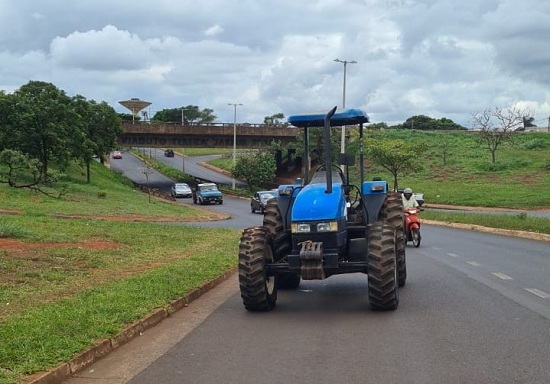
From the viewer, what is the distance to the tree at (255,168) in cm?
6806

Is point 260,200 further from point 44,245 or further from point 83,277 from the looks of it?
point 83,277

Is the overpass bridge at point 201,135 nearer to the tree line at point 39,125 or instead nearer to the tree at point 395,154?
the tree at point 395,154

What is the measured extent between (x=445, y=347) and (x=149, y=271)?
717 cm

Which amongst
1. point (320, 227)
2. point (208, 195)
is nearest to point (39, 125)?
point (208, 195)

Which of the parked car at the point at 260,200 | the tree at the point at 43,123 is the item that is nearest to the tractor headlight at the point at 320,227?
the tree at the point at 43,123

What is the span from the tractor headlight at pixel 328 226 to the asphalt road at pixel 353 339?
4.00 feet

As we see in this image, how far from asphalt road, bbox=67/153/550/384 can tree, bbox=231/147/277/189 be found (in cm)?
5546

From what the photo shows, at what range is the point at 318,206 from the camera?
378 inches

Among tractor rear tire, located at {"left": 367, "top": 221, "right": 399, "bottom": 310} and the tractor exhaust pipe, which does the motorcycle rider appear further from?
tractor rear tire, located at {"left": 367, "top": 221, "right": 399, "bottom": 310}

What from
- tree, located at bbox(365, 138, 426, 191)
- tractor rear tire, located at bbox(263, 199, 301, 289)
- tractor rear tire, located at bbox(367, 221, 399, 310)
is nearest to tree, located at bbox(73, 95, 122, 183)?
tree, located at bbox(365, 138, 426, 191)

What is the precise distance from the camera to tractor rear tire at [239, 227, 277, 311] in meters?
9.60

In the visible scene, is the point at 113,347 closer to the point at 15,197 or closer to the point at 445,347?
the point at 445,347

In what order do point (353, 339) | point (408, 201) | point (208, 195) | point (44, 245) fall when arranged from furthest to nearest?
point (208, 195) < point (408, 201) < point (44, 245) < point (353, 339)

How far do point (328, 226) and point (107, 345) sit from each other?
3502 mm
